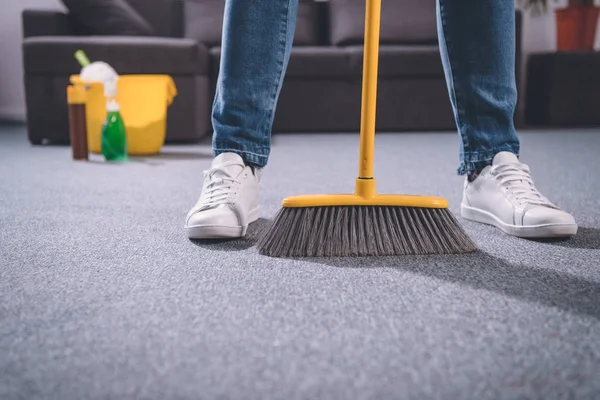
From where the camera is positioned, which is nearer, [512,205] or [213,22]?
[512,205]

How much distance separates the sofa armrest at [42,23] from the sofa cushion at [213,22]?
76 centimetres

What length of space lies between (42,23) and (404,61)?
5.77 feet

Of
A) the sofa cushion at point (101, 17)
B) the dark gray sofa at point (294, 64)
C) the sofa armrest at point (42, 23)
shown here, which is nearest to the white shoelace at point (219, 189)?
the dark gray sofa at point (294, 64)

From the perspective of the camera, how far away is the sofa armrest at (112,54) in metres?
2.18

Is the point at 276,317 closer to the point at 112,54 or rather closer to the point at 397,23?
the point at 112,54

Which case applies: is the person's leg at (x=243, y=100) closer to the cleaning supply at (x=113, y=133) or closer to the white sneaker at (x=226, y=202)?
the white sneaker at (x=226, y=202)

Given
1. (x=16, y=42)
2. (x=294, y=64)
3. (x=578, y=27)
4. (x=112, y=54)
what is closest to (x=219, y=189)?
(x=112, y=54)

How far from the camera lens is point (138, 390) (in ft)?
1.29

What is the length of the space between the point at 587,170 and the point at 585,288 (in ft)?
3.51

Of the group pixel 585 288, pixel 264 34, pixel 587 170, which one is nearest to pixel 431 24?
pixel 587 170

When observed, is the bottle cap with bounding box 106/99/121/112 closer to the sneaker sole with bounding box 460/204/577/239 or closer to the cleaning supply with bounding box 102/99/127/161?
the cleaning supply with bounding box 102/99/127/161

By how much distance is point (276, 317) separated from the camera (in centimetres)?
52

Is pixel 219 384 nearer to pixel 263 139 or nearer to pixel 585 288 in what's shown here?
pixel 585 288

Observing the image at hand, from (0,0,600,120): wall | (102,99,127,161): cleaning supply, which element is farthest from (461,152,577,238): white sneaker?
(0,0,600,120): wall
